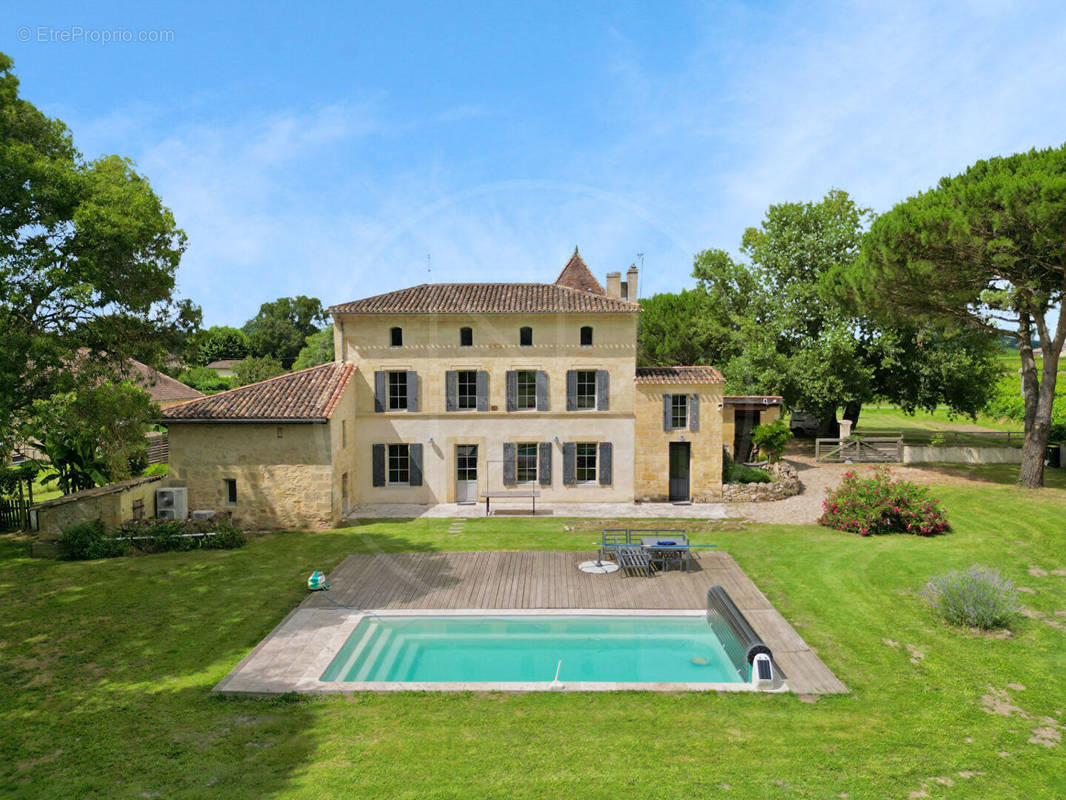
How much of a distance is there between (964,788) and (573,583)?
26.5 ft

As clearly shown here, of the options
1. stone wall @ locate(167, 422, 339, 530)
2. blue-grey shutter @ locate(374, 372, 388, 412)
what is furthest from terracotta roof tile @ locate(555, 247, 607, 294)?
stone wall @ locate(167, 422, 339, 530)

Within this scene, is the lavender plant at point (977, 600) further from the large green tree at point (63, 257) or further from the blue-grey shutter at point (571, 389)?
the large green tree at point (63, 257)

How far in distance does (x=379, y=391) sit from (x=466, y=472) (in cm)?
431

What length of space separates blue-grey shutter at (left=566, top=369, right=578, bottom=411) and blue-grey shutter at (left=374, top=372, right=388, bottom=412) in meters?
6.65

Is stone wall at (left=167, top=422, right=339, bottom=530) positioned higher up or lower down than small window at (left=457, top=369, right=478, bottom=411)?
lower down

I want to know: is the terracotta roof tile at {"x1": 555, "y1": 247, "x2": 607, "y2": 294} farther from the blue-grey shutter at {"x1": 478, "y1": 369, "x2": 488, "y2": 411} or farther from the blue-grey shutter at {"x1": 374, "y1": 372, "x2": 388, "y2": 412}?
the blue-grey shutter at {"x1": 374, "y1": 372, "x2": 388, "y2": 412}

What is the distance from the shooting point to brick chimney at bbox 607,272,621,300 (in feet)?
83.2

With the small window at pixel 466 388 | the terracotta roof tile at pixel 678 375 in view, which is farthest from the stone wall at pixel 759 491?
the small window at pixel 466 388

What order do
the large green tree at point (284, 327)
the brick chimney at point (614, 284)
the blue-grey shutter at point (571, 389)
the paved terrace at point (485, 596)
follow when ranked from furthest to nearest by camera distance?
the large green tree at point (284, 327), the brick chimney at point (614, 284), the blue-grey shutter at point (571, 389), the paved terrace at point (485, 596)

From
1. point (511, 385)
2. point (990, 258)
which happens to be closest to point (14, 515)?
point (511, 385)

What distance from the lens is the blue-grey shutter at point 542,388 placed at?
2212 cm

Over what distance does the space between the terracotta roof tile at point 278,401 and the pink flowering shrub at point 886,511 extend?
52.3 ft

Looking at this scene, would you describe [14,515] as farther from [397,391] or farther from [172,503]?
[397,391]

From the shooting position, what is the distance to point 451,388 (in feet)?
72.5
